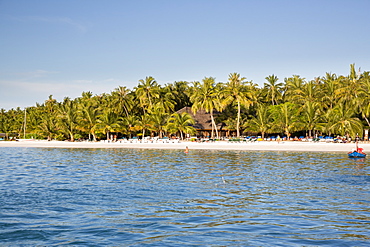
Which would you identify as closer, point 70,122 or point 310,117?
point 310,117

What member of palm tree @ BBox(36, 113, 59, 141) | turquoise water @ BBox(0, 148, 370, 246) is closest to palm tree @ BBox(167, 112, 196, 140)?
palm tree @ BBox(36, 113, 59, 141)

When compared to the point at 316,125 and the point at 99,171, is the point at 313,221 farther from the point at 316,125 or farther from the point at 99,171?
the point at 316,125

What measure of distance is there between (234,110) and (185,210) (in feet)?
210

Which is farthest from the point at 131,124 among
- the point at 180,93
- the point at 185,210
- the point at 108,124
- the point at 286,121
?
the point at 185,210

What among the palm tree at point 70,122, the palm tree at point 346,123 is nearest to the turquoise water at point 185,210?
the palm tree at point 346,123

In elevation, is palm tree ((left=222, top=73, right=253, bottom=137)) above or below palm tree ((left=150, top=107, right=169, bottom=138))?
above

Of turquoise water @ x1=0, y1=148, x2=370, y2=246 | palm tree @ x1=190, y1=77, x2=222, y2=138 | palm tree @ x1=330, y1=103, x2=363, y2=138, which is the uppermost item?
palm tree @ x1=190, y1=77, x2=222, y2=138

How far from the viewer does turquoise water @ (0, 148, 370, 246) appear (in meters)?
10.4

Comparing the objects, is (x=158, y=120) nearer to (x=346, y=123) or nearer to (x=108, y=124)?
(x=108, y=124)

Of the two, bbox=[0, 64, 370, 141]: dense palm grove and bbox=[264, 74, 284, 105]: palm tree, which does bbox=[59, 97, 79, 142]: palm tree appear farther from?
bbox=[264, 74, 284, 105]: palm tree

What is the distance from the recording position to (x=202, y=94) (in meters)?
69.4

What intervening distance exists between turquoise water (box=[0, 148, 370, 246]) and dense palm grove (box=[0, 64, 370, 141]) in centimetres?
4233

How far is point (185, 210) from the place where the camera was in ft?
45.2

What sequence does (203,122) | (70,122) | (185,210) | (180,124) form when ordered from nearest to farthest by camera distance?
(185,210) → (180,124) → (70,122) → (203,122)
